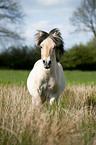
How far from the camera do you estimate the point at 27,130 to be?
2553 millimetres

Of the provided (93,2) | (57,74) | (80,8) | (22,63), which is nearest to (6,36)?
(22,63)

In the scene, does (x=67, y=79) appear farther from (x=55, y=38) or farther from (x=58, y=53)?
(x=55, y=38)

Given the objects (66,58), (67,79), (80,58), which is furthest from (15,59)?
(67,79)

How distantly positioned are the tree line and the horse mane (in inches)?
578

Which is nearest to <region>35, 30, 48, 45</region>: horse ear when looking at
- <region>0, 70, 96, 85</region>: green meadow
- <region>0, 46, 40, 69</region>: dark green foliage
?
<region>0, 70, 96, 85</region>: green meadow

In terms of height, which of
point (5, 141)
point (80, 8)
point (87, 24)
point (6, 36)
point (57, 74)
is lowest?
point (5, 141)

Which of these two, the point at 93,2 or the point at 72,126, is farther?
the point at 93,2

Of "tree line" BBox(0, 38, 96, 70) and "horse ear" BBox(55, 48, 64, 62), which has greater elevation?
"tree line" BBox(0, 38, 96, 70)

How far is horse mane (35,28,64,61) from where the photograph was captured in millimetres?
3133

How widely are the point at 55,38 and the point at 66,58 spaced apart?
18.0 metres

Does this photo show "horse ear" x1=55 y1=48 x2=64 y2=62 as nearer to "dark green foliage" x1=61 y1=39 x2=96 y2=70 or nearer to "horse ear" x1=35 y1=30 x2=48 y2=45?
"horse ear" x1=35 y1=30 x2=48 y2=45

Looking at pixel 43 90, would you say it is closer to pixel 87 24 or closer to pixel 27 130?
pixel 27 130

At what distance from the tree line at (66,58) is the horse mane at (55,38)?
14692mm

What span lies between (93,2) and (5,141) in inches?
859
